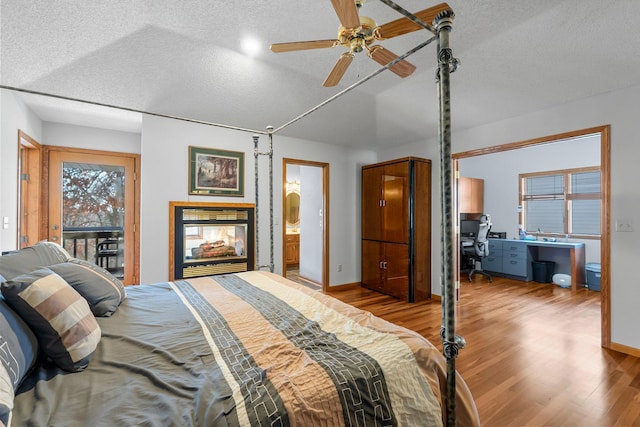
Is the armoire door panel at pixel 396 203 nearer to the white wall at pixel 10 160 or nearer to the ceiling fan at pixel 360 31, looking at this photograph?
the ceiling fan at pixel 360 31

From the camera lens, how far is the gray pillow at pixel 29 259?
1.36m

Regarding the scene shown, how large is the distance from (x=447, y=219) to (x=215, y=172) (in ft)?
11.2

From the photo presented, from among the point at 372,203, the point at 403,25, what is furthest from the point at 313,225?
the point at 403,25

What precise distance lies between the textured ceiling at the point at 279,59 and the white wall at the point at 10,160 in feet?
0.71

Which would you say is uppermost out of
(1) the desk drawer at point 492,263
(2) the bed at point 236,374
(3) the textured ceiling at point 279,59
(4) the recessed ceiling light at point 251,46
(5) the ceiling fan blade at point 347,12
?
(4) the recessed ceiling light at point 251,46

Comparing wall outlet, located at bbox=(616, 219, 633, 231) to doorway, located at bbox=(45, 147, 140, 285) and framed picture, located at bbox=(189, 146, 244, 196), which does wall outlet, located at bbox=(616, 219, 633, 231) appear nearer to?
framed picture, located at bbox=(189, 146, 244, 196)

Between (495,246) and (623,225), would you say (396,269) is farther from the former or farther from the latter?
(495,246)

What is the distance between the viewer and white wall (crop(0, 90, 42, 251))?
2.61 metres

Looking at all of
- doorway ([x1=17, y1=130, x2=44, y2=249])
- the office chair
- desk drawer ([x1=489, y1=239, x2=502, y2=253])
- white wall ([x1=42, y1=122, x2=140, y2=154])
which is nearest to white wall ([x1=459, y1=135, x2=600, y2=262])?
desk drawer ([x1=489, y1=239, x2=502, y2=253])

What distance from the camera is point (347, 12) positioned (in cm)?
141

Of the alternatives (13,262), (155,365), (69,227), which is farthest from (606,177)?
(69,227)

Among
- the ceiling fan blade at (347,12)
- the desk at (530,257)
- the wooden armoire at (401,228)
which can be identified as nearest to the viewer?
the ceiling fan blade at (347,12)

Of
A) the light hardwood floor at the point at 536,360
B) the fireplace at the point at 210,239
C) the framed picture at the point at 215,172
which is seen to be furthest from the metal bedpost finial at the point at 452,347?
the framed picture at the point at 215,172

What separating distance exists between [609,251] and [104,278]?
165 inches
